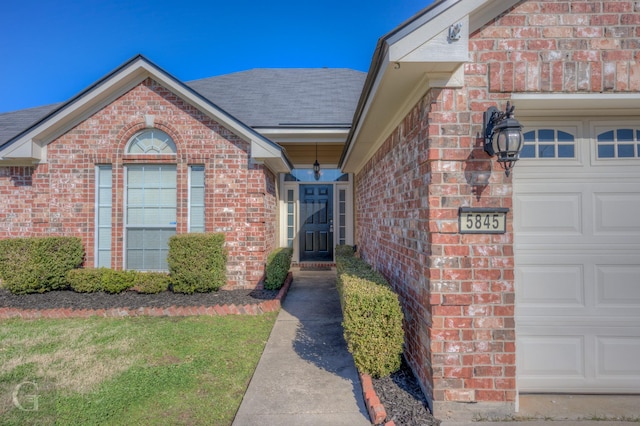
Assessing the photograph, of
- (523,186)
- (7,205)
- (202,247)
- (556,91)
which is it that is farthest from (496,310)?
(7,205)

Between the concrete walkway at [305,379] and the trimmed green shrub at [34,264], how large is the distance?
447cm

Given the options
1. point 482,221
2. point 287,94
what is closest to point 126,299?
point 482,221

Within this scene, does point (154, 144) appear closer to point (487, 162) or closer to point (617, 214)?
point (487, 162)

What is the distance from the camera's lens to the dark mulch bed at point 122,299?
556 centimetres

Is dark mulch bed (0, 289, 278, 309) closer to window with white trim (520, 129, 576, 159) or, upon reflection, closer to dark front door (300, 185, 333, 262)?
dark front door (300, 185, 333, 262)

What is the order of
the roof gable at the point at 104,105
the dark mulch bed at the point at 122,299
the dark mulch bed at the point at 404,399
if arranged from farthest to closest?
the roof gable at the point at 104,105, the dark mulch bed at the point at 122,299, the dark mulch bed at the point at 404,399

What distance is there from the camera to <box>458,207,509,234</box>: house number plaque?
2633 millimetres

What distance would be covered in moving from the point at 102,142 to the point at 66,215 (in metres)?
1.70

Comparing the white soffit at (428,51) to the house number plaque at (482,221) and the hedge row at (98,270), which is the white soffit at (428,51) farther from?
the hedge row at (98,270)

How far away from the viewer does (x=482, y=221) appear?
8.66 ft

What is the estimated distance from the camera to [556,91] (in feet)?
8.72

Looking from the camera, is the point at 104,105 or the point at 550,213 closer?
the point at 550,213

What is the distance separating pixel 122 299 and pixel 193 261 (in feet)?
4.91

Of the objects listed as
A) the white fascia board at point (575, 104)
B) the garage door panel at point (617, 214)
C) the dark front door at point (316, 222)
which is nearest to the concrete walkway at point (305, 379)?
the garage door panel at point (617, 214)
